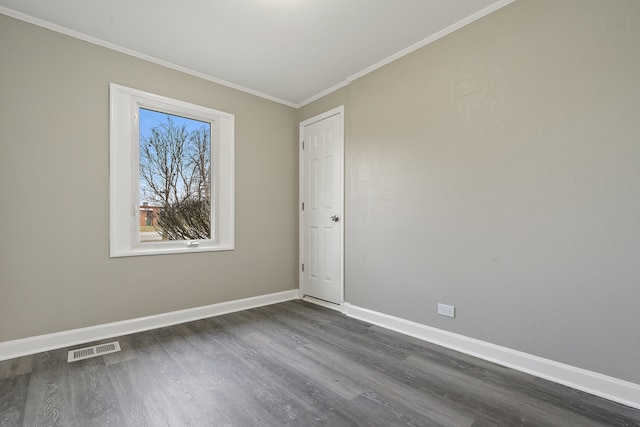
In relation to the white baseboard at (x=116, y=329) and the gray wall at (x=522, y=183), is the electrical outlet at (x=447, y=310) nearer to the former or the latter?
the gray wall at (x=522, y=183)

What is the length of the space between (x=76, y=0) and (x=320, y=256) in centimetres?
314

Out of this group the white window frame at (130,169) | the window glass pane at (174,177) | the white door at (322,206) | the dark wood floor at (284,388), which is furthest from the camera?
the white door at (322,206)

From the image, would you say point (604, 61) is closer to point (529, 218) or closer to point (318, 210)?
point (529, 218)

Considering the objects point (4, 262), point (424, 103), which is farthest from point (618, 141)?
point (4, 262)

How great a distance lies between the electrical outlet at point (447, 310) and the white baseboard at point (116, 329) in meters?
2.07

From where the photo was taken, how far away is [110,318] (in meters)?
2.64

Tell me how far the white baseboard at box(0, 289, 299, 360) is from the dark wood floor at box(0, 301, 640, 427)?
103mm

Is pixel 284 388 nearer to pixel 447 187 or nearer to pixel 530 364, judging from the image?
pixel 530 364

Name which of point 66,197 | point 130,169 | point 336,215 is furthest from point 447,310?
point 66,197

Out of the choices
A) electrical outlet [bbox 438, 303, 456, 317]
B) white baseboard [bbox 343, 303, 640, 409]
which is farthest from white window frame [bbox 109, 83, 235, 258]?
electrical outlet [bbox 438, 303, 456, 317]

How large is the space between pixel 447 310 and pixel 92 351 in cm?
285

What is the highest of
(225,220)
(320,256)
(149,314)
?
(225,220)

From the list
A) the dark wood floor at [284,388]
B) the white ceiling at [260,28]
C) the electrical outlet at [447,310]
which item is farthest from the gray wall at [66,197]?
the electrical outlet at [447,310]

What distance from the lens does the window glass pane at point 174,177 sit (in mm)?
2947
